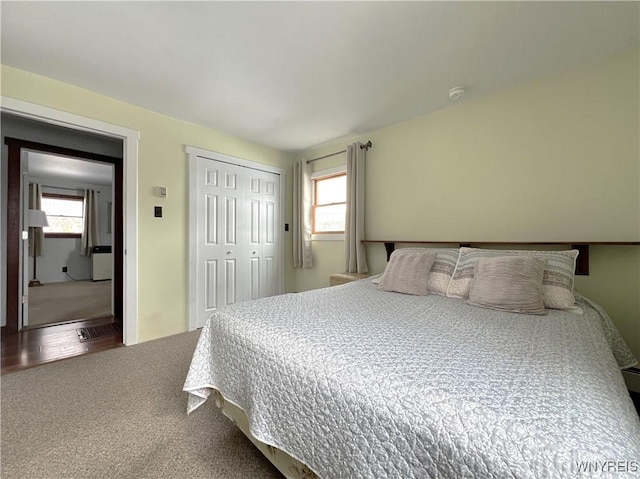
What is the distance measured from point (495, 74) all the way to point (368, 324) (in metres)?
2.24

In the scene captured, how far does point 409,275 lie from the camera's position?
80.6 inches

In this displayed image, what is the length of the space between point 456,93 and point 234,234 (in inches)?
113

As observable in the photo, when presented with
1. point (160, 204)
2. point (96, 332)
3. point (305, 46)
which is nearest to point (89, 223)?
point (96, 332)

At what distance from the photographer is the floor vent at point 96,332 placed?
9.04ft

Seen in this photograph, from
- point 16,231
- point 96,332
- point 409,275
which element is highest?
point 16,231

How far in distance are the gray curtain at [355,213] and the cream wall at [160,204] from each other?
5.83 feet

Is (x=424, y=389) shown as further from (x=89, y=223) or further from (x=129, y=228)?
(x=89, y=223)

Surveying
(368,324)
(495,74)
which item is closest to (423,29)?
(495,74)

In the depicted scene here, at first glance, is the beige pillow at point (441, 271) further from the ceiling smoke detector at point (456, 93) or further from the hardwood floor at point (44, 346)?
the hardwood floor at point (44, 346)

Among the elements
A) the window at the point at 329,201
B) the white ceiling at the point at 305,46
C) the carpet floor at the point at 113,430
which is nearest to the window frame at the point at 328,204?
the window at the point at 329,201

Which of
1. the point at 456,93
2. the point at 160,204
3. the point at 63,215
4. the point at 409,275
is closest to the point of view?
the point at 409,275

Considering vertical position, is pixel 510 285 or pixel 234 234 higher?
pixel 234 234

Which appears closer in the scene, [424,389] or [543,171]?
[424,389]

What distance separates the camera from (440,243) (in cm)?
259
